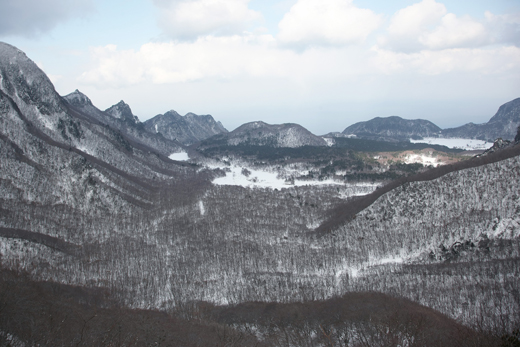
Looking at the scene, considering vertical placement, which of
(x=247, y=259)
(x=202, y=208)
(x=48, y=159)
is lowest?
(x=247, y=259)

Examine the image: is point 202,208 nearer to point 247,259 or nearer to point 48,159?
point 247,259

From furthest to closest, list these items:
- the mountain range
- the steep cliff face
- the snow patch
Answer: the snow patch < the steep cliff face < the mountain range

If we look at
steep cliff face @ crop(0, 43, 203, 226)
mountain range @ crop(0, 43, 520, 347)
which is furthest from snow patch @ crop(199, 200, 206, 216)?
steep cliff face @ crop(0, 43, 203, 226)

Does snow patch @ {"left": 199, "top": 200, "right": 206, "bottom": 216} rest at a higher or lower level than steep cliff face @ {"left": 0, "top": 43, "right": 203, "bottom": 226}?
lower

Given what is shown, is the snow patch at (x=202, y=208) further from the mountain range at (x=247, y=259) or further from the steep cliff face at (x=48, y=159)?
the steep cliff face at (x=48, y=159)

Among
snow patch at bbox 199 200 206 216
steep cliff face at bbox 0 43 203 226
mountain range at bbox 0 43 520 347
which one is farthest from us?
snow patch at bbox 199 200 206 216

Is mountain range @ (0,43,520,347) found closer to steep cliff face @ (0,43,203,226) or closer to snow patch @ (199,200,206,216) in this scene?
steep cliff face @ (0,43,203,226)

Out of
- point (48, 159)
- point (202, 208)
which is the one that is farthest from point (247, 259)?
point (48, 159)

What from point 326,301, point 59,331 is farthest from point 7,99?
point 326,301

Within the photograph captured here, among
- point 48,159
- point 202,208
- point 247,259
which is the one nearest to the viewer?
point 247,259
